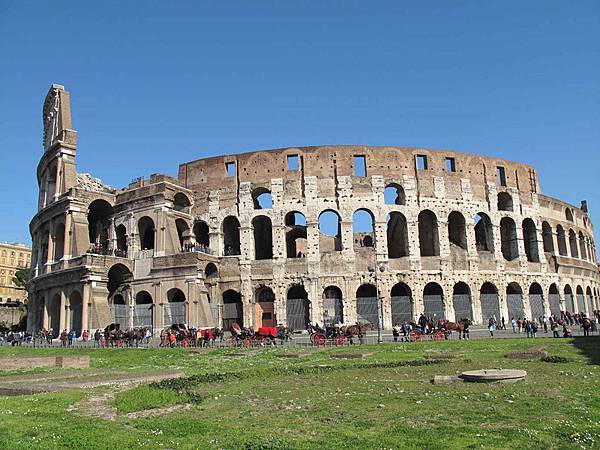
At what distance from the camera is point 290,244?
44.5 m

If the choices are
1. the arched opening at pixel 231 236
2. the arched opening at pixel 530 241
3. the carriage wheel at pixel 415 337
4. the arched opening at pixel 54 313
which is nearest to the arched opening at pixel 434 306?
the arched opening at pixel 530 241

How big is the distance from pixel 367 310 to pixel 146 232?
61.1ft

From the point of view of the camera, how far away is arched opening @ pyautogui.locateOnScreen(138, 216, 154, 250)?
40781mm

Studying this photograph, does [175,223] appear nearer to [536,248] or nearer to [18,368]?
[18,368]

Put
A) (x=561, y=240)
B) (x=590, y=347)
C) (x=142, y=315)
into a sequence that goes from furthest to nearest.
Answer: (x=561, y=240)
(x=142, y=315)
(x=590, y=347)

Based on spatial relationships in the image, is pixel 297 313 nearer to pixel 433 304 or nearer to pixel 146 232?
pixel 433 304

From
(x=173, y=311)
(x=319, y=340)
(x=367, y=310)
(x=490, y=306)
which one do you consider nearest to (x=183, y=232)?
(x=173, y=311)

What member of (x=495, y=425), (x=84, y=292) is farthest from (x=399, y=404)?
(x=84, y=292)

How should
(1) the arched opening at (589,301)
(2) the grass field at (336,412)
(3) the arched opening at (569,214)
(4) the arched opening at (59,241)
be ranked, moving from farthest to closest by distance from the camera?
(3) the arched opening at (569,214), (1) the arched opening at (589,301), (4) the arched opening at (59,241), (2) the grass field at (336,412)

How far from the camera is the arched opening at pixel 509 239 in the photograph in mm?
42062

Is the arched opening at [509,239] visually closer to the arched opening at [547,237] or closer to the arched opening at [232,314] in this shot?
the arched opening at [547,237]

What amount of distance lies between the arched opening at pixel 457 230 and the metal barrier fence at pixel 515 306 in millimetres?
5157

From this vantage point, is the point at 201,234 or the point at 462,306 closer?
the point at 462,306

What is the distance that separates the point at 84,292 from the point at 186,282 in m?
6.74
